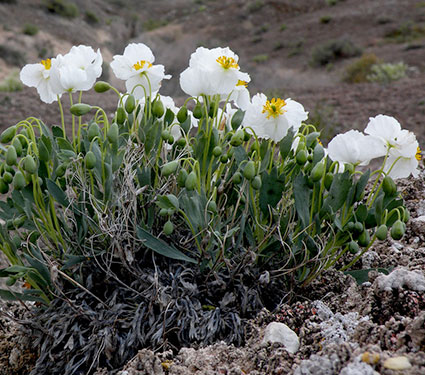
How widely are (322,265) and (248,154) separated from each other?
51cm

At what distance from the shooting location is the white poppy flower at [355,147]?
63.9 inches

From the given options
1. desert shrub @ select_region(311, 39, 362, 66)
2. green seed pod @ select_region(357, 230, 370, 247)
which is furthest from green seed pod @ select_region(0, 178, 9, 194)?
desert shrub @ select_region(311, 39, 362, 66)

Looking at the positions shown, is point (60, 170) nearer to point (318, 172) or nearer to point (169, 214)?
point (169, 214)

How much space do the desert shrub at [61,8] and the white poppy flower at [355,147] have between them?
77.0 feet

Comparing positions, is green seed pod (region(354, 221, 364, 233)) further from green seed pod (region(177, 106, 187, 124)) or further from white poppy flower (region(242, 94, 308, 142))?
green seed pod (region(177, 106, 187, 124))

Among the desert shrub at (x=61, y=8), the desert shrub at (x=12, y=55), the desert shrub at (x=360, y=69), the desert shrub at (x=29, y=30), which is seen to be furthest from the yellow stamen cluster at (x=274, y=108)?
the desert shrub at (x=61, y=8)

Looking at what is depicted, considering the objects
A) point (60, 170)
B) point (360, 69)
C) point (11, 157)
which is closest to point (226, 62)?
point (60, 170)

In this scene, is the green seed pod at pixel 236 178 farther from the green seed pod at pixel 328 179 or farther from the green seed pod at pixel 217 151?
the green seed pod at pixel 328 179

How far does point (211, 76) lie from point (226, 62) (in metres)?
0.07

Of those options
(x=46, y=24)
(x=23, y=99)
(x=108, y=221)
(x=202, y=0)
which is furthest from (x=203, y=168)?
(x=202, y=0)

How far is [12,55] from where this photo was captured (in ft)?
53.2

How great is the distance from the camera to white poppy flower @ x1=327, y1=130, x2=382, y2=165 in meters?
1.62

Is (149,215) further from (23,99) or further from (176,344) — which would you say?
(23,99)

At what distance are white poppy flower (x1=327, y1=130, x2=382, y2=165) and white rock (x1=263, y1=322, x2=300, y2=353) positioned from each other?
606 millimetres
